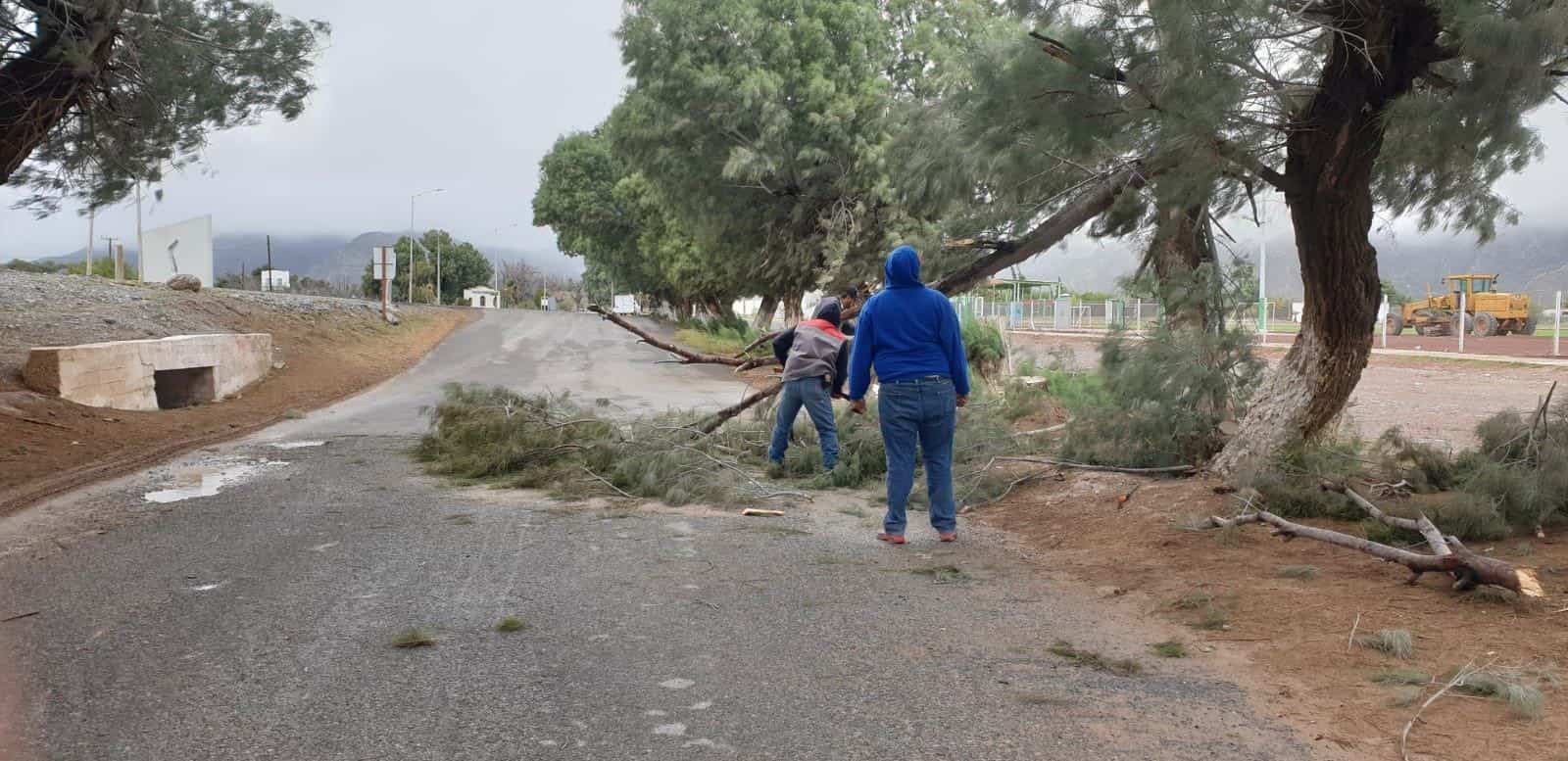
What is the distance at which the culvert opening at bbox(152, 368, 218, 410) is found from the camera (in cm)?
1687

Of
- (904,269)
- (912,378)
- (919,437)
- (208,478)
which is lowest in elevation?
(208,478)

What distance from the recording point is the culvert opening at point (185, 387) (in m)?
16.9

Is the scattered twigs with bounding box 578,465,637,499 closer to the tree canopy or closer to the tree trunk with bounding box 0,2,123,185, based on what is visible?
the tree trunk with bounding box 0,2,123,185

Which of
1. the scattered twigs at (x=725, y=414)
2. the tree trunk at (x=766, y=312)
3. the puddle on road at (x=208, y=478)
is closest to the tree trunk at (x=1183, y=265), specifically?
the scattered twigs at (x=725, y=414)

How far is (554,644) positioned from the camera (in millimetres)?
4641

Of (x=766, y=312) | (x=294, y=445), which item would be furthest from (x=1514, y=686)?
(x=766, y=312)

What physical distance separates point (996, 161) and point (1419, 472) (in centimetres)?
358

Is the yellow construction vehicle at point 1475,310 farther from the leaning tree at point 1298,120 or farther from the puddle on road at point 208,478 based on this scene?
the puddle on road at point 208,478

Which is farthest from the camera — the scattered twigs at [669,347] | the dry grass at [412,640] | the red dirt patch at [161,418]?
the scattered twigs at [669,347]

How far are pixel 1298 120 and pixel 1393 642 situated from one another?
3.53 metres

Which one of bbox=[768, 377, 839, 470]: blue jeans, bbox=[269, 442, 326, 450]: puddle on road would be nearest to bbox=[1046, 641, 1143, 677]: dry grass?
bbox=[768, 377, 839, 470]: blue jeans

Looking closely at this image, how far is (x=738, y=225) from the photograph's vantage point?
25.4 metres

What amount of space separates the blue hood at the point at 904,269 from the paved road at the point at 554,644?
1.67 m

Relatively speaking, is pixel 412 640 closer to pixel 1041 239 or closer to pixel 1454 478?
pixel 1041 239
